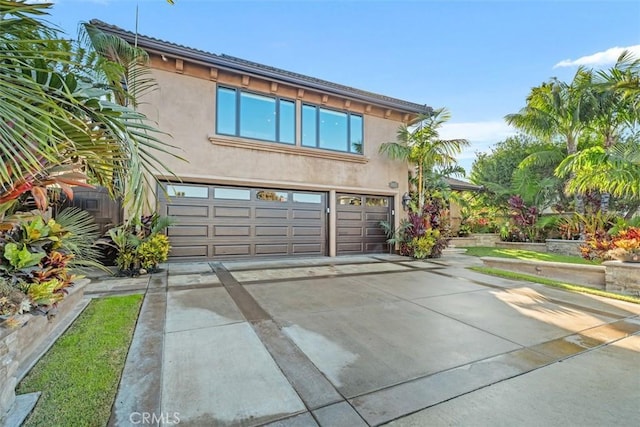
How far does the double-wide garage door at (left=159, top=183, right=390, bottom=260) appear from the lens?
7941 millimetres

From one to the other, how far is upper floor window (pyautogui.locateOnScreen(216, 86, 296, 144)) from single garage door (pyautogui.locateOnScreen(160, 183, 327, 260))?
67.1 inches

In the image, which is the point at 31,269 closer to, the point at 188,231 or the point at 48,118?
the point at 48,118

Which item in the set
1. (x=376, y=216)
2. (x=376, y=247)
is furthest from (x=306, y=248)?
(x=376, y=216)

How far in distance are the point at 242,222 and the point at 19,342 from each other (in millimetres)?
6189

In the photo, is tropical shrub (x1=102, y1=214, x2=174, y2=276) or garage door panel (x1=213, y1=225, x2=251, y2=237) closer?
tropical shrub (x1=102, y1=214, x2=174, y2=276)

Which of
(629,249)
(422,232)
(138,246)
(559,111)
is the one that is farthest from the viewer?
(559,111)

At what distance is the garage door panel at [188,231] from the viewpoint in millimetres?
7762

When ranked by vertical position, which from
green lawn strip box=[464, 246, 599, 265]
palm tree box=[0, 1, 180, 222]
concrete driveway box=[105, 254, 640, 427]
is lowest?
concrete driveway box=[105, 254, 640, 427]

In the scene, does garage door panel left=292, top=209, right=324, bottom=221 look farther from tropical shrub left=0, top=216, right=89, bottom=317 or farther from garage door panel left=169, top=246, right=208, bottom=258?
tropical shrub left=0, top=216, right=89, bottom=317

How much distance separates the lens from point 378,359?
2.74 m

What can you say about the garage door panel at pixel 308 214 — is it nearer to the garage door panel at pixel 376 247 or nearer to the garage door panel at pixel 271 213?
the garage door panel at pixel 271 213

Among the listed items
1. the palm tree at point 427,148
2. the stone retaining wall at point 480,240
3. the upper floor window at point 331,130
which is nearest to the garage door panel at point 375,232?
the palm tree at point 427,148

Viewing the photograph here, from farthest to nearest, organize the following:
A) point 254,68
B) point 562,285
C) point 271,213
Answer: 1. point 271,213
2. point 254,68
3. point 562,285

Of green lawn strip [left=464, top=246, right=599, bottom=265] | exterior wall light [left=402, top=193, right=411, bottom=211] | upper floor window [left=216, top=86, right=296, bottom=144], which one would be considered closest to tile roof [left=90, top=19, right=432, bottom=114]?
upper floor window [left=216, top=86, right=296, bottom=144]
